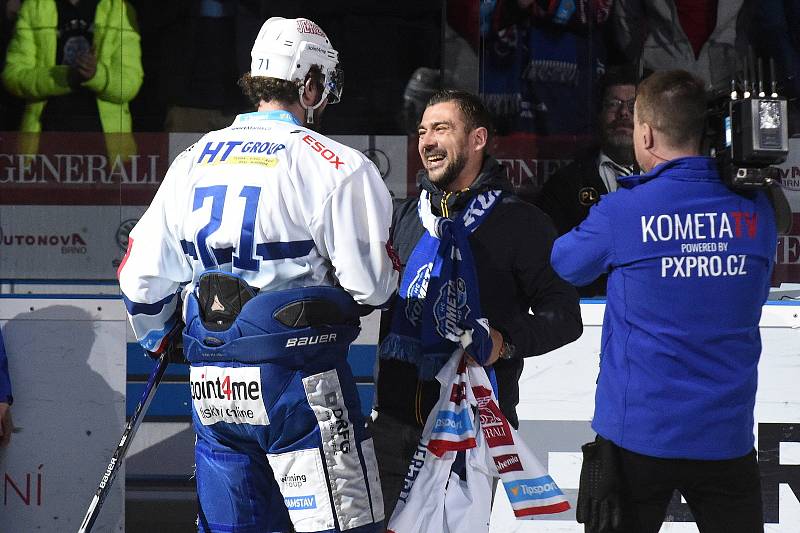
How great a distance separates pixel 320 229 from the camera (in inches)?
122

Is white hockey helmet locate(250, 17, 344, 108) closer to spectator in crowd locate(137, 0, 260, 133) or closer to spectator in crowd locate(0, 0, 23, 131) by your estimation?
spectator in crowd locate(137, 0, 260, 133)

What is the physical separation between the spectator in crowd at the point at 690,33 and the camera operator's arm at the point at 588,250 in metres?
2.55

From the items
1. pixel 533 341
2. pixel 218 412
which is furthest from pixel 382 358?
pixel 218 412

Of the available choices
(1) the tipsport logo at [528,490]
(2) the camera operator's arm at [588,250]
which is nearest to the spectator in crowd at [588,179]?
(1) the tipsport logo at [528,490]

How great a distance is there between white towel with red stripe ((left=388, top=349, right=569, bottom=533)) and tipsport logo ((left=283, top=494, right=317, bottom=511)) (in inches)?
23.7

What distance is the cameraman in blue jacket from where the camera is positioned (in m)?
3.06

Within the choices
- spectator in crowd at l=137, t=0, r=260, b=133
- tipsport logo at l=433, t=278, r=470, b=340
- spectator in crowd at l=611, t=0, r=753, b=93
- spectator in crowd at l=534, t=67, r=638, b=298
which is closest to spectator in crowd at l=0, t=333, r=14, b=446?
spectator in crowd at l=137, t=0, r=260, b=133

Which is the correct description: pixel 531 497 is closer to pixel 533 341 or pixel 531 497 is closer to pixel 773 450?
pixel 533 341

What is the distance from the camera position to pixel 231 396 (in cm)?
309

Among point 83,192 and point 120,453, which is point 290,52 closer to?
point 120,453

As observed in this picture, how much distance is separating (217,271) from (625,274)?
1108 millimetres

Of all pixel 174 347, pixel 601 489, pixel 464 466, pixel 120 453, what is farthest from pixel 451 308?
pixel 120 453

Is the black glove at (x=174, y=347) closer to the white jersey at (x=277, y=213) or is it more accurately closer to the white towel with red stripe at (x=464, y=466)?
the white jersey at (x=277, y=213)

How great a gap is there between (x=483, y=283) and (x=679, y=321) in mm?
844
